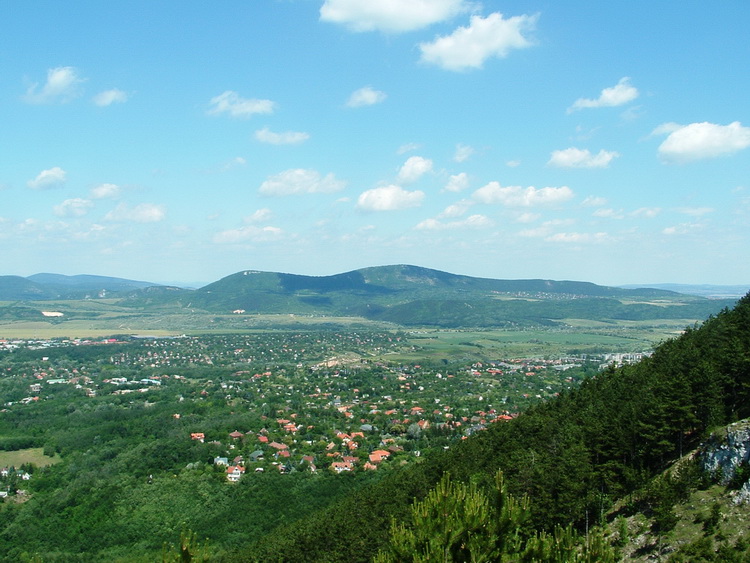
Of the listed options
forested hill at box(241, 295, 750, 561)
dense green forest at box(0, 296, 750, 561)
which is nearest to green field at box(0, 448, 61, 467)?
dense green forest at box(0, 296, 750, 561)

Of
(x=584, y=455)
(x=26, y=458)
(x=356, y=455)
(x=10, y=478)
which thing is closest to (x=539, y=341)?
(x=356, y=455)

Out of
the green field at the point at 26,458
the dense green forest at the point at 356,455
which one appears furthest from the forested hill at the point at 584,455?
the green field at the point at 26,458

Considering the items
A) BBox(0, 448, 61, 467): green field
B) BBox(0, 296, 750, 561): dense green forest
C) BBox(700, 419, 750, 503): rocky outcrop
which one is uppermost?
BBox(700, 419, 750, 503): rocky outcrop

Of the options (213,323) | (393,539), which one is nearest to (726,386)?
(393,539)

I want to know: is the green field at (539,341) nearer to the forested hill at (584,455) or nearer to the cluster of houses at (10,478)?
the cluster of houses at (10,478)

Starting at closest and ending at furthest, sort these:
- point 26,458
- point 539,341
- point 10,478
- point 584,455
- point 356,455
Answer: point 584,455
point 10,478
point 356,455
point 26,458
point 539,341

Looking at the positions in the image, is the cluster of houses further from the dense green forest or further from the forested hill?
the forested hill

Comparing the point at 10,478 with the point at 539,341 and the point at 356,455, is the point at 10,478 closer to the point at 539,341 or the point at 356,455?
the point at 356,455
